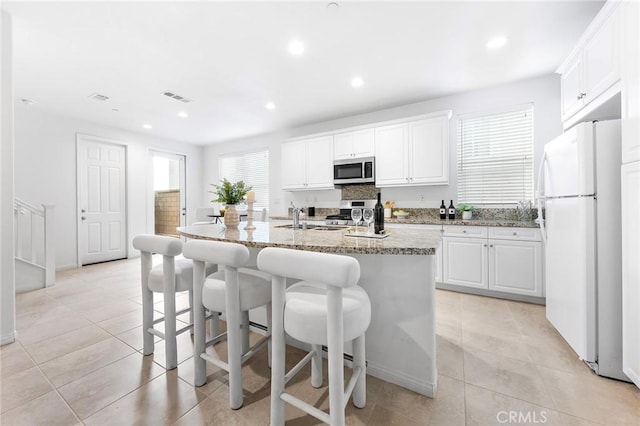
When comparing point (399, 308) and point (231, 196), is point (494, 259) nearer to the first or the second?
point (399, 308)

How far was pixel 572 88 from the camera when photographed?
92.0 inches

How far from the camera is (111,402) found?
151cm

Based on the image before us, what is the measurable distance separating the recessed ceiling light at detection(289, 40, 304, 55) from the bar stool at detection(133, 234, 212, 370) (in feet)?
6.79

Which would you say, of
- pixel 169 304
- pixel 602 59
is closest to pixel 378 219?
pixel 169 304

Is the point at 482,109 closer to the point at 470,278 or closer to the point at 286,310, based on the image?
the point at 470,278

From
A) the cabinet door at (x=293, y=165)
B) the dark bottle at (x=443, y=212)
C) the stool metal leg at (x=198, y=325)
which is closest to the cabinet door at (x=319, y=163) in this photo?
the cabinet door at (x=293, y=165)

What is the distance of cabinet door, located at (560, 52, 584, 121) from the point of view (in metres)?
2.19

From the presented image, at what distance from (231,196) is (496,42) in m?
2.90

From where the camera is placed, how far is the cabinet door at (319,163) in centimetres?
450

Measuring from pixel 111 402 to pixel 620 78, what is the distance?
3706 mm

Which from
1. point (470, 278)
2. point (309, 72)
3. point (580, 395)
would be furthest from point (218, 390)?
point (309, 72)

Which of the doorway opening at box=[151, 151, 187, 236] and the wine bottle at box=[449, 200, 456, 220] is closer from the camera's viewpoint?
the wine bottle at box=[449, 200, 456, 220]

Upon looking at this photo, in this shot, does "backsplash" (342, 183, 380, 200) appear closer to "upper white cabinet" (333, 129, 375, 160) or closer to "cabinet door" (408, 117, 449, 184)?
"upper white cabinet" (333, 129, 375, 160)

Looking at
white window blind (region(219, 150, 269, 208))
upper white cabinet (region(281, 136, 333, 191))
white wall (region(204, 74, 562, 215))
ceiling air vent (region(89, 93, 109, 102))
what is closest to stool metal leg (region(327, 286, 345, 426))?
white wall (region(204, 74, 562, 215))
